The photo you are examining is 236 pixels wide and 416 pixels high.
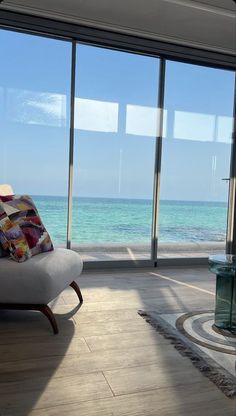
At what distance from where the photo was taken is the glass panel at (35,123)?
202 inches

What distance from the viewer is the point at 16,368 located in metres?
1.73

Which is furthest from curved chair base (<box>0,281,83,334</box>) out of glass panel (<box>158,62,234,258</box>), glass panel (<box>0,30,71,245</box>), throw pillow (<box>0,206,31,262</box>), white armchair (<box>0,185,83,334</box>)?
glass panel (<box>0,30,71,245</box>)

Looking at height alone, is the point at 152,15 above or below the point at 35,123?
above

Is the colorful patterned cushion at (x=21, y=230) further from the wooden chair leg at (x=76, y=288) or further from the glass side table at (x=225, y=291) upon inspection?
the glass side table at (x=225, y=291)

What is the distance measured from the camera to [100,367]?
1769 millimetres

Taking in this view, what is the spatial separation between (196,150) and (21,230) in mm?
4615

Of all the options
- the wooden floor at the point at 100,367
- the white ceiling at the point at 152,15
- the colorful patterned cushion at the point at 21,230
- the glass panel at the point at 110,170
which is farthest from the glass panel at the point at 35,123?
the wooden floor at the point at 100,367

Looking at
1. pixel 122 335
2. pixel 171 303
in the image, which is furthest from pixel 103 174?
pixel 122 335

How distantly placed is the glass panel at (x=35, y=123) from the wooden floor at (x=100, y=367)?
8.61ft

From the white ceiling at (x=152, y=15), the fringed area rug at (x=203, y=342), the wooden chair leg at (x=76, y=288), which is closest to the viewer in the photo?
the fringed area rug at (x=203, y=342)

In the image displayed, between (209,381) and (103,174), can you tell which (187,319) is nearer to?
(209,381)

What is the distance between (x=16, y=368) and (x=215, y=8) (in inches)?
145

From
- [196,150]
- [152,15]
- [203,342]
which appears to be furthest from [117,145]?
[203,342]

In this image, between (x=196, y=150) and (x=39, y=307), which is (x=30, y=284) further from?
(x=196, y=150)
